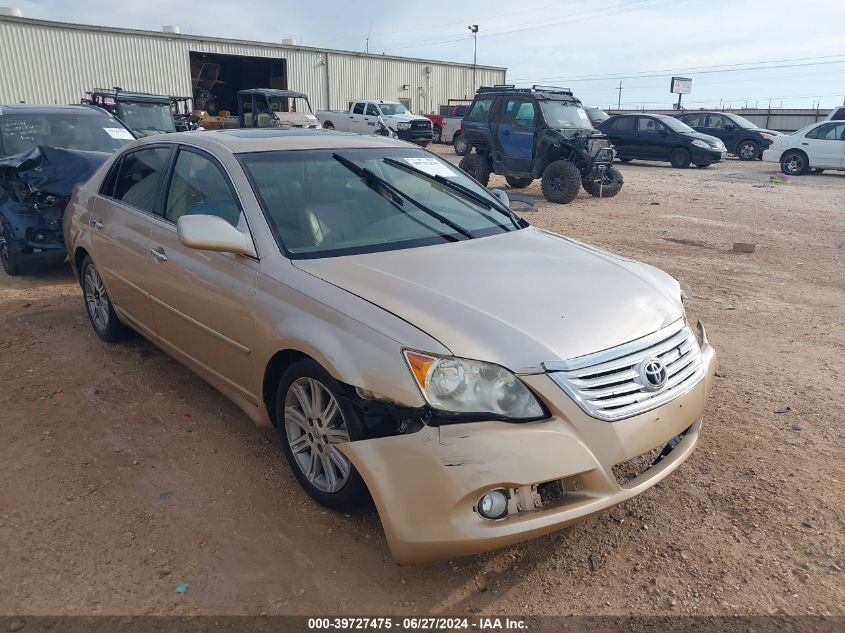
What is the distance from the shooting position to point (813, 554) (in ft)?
8.68

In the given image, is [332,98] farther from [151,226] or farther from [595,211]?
[151,226]

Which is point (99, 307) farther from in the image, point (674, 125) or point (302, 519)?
point (674, 125)

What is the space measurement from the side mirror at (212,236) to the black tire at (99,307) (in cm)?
199

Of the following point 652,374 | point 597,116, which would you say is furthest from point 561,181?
point 597,116

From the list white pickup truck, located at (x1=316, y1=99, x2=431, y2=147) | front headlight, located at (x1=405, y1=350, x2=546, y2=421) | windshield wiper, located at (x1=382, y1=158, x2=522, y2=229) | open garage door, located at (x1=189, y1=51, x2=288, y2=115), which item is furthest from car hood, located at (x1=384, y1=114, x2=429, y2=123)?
front headlight, located at (x1=405, y1=350, x2=546, y2=421)

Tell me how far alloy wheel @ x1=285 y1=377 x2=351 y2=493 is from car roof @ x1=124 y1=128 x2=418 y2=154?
1437 millimetres

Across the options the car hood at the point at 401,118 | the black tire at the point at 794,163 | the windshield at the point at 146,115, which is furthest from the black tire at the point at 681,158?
the windshield at the point at 146,115

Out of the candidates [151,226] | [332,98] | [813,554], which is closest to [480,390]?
[813,554]

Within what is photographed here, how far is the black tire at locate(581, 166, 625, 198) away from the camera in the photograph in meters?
13.2

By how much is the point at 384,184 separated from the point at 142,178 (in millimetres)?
1720

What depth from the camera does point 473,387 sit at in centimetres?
232

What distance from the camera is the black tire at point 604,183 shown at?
13.2m

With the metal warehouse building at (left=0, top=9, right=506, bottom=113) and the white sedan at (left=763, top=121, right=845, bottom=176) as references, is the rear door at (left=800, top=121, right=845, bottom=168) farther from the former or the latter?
the metal warehouse building at (left=0, top=9, right=506, bottom=113)

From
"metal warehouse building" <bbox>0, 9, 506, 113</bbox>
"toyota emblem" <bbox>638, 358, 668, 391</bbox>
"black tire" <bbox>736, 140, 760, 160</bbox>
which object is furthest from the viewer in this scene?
"metal warehouse building" <bbox>0, 9, 506, 113</bbox>
